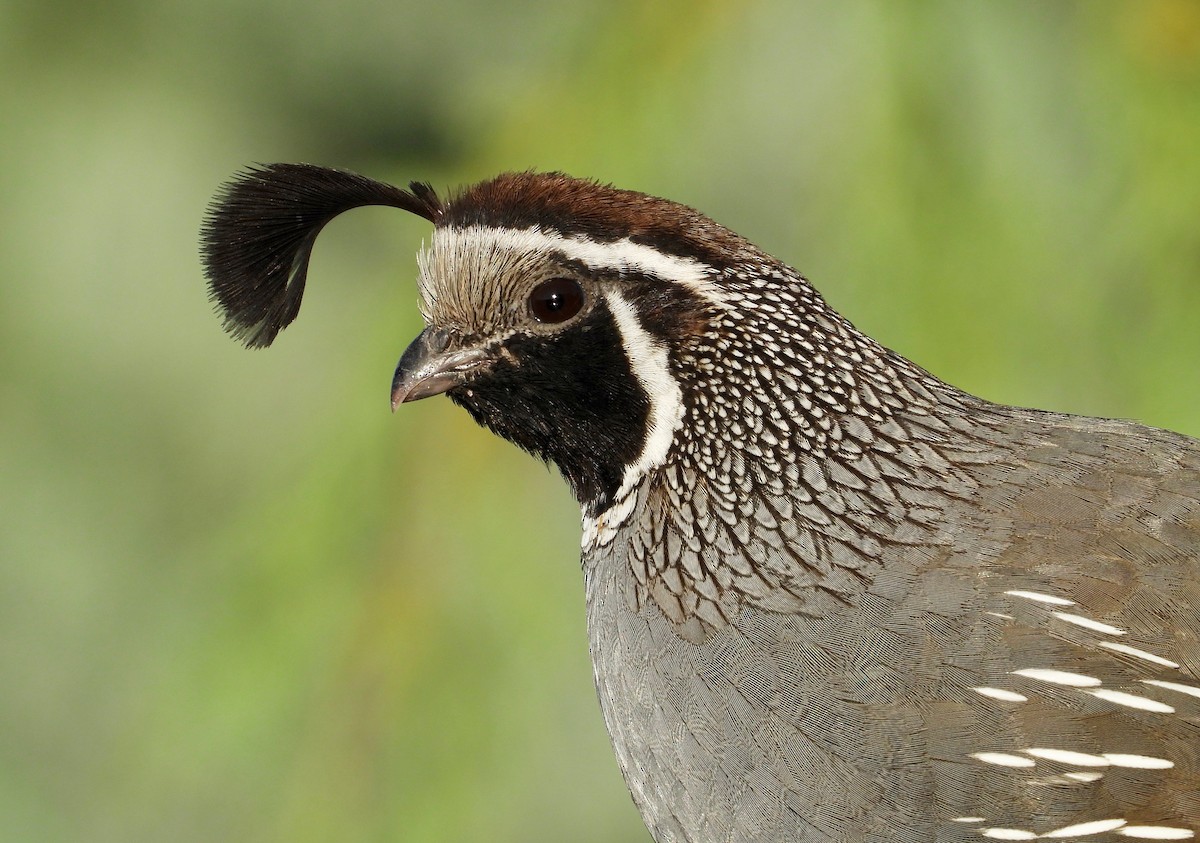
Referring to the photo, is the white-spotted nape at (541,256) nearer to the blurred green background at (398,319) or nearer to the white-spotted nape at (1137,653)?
the white-spotted nape at (1137,653)

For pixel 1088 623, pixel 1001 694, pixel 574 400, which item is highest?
pixel 574 400

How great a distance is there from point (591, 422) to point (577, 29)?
A: 4.75 feet

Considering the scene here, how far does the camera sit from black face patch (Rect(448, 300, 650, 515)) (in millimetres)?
1730

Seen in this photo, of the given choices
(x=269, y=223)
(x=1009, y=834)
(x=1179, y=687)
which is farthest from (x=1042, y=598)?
(x=269, y=223)

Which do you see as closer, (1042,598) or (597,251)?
(1042,598)

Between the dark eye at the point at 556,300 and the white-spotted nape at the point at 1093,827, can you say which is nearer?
the white-spotted nape at the point at 1093,827

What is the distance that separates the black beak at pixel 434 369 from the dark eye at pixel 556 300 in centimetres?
10

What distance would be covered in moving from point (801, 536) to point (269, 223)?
957 mm

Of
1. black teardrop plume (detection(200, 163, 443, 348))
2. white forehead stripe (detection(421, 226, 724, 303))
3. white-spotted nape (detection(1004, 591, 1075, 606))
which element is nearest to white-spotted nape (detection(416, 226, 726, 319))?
white forehead stripe (detection(421, 226, 724, 303))

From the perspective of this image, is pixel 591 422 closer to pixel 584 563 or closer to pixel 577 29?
pixel 584 563

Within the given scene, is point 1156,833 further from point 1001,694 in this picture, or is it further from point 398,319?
point 398,319

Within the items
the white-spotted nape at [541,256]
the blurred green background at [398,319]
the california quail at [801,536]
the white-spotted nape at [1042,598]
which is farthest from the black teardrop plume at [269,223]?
the white-spotted nape at [1042,598]

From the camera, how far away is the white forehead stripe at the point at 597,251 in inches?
66.5

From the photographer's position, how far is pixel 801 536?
168 centimetres
